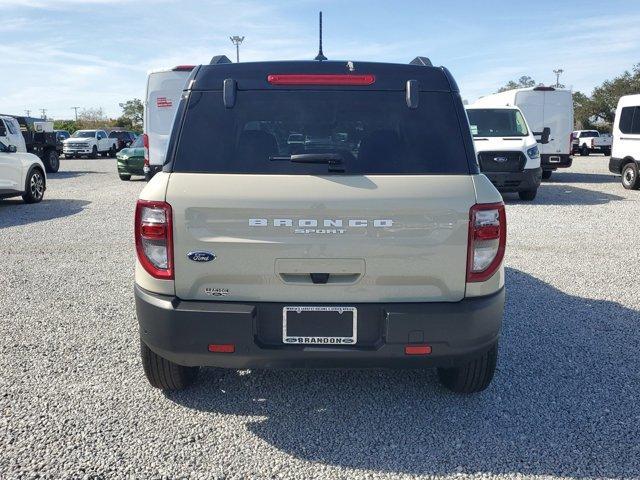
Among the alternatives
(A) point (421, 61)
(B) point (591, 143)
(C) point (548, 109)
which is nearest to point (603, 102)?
(B) point (591, 143)

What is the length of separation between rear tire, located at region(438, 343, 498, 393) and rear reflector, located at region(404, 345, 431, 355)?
541 mm

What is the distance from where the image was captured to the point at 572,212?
11.2m

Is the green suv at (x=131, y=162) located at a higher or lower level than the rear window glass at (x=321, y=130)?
lower

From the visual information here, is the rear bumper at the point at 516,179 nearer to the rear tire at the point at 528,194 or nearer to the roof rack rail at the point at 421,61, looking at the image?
the rear tire at the point at 528,194

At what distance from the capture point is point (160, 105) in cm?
1379

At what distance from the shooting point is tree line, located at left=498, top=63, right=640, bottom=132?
51031 millimetres

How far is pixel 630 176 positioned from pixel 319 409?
1492 centimetres

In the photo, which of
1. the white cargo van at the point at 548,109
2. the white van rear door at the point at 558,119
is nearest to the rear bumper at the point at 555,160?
the white van rear door at the point at 558,119

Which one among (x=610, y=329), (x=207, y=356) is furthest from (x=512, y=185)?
(x=207, y=356)

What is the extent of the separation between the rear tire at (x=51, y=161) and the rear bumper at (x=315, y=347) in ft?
73.3

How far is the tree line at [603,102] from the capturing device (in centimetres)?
5103

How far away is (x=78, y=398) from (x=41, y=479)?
0.85 m

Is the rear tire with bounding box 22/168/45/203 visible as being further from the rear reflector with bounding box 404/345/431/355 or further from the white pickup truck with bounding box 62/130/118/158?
the white pickup truck with bounding box 62/130/118/158

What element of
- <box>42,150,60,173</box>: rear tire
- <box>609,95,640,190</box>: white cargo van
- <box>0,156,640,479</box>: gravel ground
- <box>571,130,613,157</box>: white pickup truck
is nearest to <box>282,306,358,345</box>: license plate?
<box>0,156,640,479</box>: gravel ground
